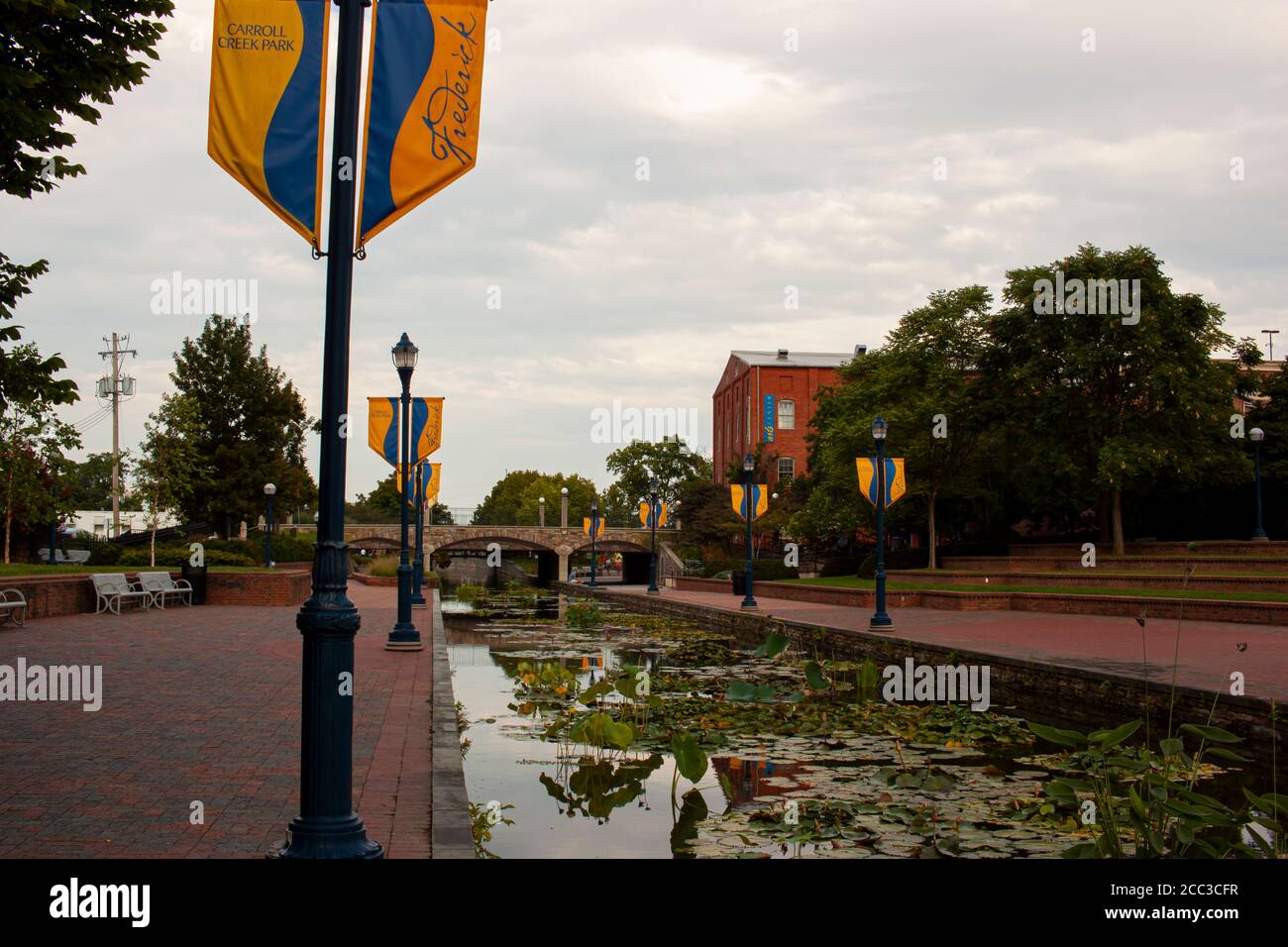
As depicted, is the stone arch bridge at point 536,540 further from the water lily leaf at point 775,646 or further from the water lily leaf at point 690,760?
the water lily leaf at point 690,760

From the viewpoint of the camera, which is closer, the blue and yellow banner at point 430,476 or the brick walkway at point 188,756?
the brick walkway at point 188,756

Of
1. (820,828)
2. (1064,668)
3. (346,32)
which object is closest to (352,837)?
(820,828)

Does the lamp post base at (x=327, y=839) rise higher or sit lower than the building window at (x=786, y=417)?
lower

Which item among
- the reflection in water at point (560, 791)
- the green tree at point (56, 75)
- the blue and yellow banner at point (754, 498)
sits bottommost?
the reflection in water at point (560, 791)

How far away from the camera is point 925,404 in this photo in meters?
41.6

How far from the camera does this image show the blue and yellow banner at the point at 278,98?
5.62 meters

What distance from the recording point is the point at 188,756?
317 inches

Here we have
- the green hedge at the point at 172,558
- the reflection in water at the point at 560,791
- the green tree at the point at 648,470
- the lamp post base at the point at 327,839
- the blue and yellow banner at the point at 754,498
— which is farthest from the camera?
the green tree at the point at 648,470

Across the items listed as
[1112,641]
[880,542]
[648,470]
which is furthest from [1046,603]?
[648,470]

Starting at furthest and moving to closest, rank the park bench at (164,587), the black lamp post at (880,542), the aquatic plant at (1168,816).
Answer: the park bench at (164,587) < the black lamp post at (880,542) < the aquatic plant at (1168,816)

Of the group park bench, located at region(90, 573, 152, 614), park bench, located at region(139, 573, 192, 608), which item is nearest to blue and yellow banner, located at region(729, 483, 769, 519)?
park bench, located at region(139, 573, 192, 608)

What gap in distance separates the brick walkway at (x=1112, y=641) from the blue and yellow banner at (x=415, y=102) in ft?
26.1

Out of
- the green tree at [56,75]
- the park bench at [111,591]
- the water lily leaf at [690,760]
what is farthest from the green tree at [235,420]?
the water lily leaf at [690,760]
